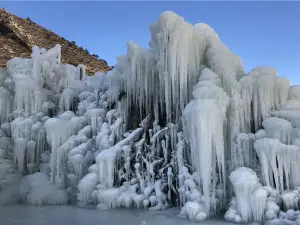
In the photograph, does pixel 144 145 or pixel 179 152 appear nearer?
pixel 179 152

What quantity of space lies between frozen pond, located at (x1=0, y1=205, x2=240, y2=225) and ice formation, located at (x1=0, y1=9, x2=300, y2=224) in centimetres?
54

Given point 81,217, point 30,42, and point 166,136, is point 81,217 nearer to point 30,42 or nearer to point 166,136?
point 166,136

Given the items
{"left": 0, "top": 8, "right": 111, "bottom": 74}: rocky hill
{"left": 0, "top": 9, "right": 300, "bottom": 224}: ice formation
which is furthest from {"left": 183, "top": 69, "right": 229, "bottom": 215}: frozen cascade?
{"left": 0, "top": 8, "right": 111, "bottom": 74}: rocky hill

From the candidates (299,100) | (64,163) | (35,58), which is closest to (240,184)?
(299,100)

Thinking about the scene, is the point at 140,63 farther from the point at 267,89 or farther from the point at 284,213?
the point at 284,213

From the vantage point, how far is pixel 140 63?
13148 millimetres

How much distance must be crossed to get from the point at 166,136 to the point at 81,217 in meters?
4.50

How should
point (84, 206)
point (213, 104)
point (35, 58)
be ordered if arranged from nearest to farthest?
point (213, 104) → point (84, 206) → point (35, 58)

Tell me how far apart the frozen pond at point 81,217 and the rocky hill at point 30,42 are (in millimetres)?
17972

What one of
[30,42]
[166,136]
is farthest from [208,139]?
[30,42]

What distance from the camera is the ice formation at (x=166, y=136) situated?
31.4 feet

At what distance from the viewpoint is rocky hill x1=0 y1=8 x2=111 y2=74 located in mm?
27562

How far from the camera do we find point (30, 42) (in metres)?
30.2

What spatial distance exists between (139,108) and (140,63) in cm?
188
